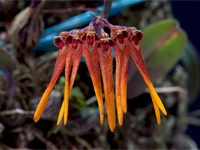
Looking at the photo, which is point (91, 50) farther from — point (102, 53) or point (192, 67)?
point (192, 67)

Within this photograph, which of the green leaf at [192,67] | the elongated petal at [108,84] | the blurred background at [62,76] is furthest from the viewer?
the green leaf at [192,67]

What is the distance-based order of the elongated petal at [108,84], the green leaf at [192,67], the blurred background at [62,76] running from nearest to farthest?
the elongated petal at [108,84] < the blurred background at [62,76] < the green leaf at [192,67]

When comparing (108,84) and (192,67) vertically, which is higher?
(108,84)

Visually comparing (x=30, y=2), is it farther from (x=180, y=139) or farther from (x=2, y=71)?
(x=180, y=139)

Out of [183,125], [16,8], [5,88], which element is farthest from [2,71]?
[183,125]

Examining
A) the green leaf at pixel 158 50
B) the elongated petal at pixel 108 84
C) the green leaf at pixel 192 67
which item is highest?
the elongated petal at pixel 108 84

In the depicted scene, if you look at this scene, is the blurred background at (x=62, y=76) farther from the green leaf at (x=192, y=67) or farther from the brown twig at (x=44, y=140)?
the green leaf at (x=192, y=67)

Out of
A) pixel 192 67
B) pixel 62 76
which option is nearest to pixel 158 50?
pixel 62 76

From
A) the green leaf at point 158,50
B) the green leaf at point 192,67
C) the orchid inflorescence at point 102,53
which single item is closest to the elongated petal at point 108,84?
the orchid inflorescence at point 102,53
